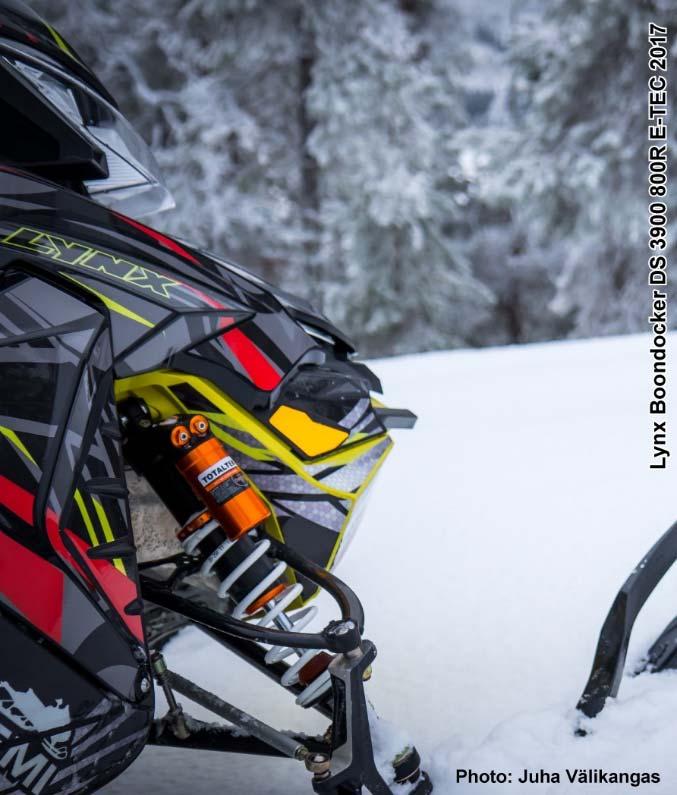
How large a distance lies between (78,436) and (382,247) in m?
9.73

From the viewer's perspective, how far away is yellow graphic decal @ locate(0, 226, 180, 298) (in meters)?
1.15

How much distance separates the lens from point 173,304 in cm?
119

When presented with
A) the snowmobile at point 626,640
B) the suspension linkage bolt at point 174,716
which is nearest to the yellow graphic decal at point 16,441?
the suspension linkage bolt at point 174,716

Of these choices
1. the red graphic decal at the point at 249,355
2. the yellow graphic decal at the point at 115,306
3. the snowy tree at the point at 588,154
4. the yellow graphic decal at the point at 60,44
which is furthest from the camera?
the snowy tree at the point at 588,154

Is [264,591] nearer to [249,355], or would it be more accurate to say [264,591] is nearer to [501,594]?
[249,355]

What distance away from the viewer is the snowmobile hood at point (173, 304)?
1.15m

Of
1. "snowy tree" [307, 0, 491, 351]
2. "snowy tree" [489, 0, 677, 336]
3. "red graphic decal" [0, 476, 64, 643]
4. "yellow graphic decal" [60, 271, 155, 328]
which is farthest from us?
"snowy tree" [307, 0, 491, 351]

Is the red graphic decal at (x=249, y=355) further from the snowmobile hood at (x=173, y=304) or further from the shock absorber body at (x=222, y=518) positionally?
the shock absorber body at (x=222, y=518)

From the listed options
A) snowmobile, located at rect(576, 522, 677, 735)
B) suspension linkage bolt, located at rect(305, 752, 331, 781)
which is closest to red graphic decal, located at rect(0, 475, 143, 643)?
suspension linkage bolt, located at rect(305, 752, 331, 781)

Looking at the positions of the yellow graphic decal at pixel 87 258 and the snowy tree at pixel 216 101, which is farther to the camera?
the snowy tree at pixel 216 101

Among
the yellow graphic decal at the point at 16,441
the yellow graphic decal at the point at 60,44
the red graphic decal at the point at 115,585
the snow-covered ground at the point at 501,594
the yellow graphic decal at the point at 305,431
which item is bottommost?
the snow-covered ground at the point at 501,594

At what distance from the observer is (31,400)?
3.49 ft

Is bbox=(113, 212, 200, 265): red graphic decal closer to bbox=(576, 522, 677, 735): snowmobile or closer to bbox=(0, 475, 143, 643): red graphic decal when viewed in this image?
bbox=(0, 475, 143, 643): red graphic decal

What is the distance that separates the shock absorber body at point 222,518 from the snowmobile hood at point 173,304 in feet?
0.24
